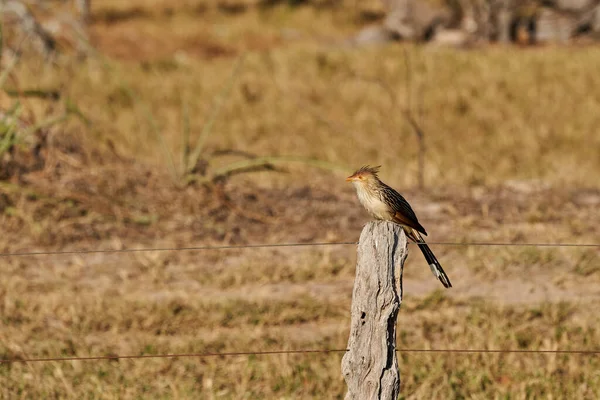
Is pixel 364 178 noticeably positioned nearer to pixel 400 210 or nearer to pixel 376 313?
pixel 400 210

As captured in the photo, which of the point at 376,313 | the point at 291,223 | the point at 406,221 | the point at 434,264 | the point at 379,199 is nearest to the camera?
the point at 376,313

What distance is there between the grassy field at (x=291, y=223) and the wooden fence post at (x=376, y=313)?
1.50m

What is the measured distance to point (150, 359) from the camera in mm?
5680

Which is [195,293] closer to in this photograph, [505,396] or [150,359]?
[150,359]

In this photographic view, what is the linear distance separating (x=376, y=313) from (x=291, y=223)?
466cm

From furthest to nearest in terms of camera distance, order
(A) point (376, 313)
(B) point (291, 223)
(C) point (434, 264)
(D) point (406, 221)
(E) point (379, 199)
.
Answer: (B) point (291, 223) → (D) point (406, 221) → (E) point (379, 199) → (C) point (434, 264) → (A) point (376, 313)

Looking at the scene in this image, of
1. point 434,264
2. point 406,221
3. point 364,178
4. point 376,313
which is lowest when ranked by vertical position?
point 376,313

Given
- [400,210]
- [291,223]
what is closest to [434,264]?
[400,210]

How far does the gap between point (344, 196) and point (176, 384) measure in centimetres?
411

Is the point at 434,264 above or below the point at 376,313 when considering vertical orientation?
above

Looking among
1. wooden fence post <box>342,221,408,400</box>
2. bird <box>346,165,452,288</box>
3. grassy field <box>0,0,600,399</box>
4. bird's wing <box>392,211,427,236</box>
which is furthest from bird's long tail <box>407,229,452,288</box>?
grassy field <box>0,0,600,399</box>

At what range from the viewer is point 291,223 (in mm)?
8305

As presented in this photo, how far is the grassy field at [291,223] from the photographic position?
555 cm

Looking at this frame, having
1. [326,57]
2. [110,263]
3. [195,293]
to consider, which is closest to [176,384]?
[195,293]
